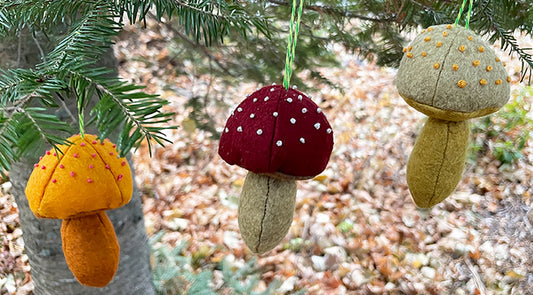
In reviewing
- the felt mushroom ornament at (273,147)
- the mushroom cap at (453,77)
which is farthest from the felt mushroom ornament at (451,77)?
the felt mushroom ornament at (273,147)

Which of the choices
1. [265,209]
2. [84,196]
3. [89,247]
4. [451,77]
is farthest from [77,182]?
[451,77]

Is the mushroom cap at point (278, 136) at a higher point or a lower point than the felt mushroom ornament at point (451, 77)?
lower

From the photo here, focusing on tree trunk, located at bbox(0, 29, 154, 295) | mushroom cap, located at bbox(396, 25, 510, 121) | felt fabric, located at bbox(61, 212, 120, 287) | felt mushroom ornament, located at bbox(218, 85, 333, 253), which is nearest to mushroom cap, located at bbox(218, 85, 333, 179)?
felt mushroom ornament, located at bbox(218, 85, 333, 253)

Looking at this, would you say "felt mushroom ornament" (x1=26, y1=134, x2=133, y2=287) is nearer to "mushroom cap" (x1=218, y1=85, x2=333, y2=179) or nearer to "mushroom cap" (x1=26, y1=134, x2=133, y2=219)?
"mushroom cap" (x1=26, y1=134, x2=133, y2=219)

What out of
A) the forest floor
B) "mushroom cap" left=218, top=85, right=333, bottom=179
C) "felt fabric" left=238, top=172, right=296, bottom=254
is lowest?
the forest floor

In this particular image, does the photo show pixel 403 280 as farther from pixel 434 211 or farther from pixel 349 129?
pixel 349 129

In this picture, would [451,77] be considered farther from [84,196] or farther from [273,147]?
[84,196]

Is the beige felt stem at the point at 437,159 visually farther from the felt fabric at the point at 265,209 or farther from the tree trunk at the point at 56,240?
the tree trunk at the point at 56,240

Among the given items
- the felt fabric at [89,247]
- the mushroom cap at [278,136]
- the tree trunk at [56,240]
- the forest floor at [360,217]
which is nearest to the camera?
the mushroom cap at [278,136]
